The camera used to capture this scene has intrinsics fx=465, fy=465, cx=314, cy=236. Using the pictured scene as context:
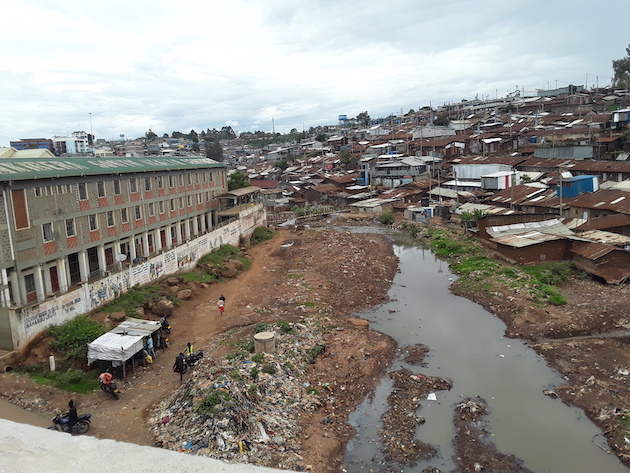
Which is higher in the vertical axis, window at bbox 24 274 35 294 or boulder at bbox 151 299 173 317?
window at bbox 24 274 35 294

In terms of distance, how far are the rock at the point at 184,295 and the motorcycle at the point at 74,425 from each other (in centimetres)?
1104

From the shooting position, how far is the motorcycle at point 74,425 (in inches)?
441

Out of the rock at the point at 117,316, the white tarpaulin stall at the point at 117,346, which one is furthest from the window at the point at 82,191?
the white tarpaulin stall at the point at 117,346

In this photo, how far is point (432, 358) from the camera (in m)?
17.0

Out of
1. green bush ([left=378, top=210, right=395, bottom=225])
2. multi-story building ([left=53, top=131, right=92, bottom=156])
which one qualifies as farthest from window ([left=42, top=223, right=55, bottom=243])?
multi-story building ([left=53, top=131, right=92, bottom=156])

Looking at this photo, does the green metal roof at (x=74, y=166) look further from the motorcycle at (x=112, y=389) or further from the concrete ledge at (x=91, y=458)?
the concrete ledge at (x=91, y=458)

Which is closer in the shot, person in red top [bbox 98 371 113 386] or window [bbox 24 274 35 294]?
person in red top [bbox 98 371 113 386]

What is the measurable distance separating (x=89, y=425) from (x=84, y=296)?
24.6ft

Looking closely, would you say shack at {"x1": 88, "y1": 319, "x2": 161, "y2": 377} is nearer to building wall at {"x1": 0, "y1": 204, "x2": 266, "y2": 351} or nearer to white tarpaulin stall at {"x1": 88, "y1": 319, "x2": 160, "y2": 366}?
white tarpaulin stall at {"x1": 88, "y1": 319, "x2": 160, "y2": 366}

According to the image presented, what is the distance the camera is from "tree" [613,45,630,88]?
278 ft

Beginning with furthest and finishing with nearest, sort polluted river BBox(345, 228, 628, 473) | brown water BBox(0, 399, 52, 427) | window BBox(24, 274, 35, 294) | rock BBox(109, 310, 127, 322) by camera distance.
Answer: rock BBox(109, 310, 127, 322) → window BBox(24, 274, 35, 294) → brown water BBox(0, 399, 52, 427) → polluted river BBox(345, 228, 628, 473)

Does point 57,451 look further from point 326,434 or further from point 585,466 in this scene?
point 585,466

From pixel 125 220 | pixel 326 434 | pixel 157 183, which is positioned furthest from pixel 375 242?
pixel 326 434

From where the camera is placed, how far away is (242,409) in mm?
11539
